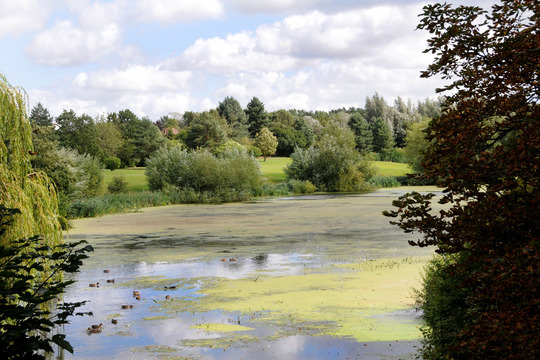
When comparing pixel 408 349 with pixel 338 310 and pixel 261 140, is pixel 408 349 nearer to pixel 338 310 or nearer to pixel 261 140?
pixel 338 310

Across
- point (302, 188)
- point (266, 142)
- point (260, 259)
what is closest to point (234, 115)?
point (266, 142)

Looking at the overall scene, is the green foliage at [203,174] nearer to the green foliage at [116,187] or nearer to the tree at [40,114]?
the green foliage at [116,187]

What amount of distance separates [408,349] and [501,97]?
11.6 ft

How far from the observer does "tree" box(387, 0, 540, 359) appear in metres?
2.48

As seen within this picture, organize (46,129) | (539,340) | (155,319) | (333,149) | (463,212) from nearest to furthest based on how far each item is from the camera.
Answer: (539,340)
(463,212)
(155,319)
(46,129)
(333,149)

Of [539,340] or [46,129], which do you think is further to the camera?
[46,129]

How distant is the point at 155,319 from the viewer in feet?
23.8

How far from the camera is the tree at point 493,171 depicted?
2.48 m

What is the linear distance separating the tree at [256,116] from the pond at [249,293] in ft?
167

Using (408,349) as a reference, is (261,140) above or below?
above

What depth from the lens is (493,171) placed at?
280 cm

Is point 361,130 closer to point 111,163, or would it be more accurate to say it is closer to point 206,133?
point 206,133

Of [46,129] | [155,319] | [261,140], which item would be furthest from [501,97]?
[261,140]

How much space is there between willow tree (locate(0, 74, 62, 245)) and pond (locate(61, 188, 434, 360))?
54.4 inches
